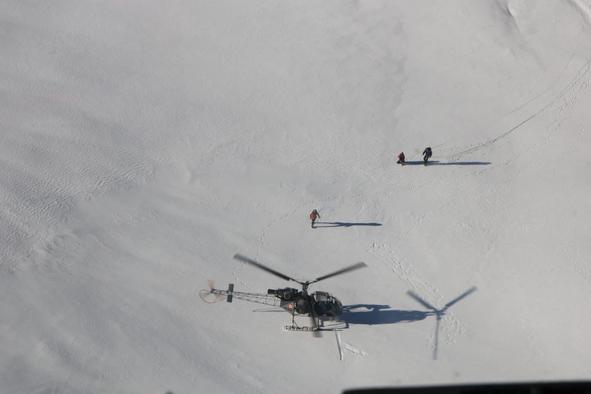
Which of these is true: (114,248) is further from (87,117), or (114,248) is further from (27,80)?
(27,80)

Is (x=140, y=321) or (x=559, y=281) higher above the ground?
(x=559, y=281)

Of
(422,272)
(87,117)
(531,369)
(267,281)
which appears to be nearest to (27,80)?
(87,117)

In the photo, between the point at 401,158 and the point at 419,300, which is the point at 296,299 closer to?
the point at 419,300

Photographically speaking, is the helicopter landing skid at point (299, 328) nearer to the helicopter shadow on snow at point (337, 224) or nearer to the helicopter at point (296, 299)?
the helicopter at point (296, 299)

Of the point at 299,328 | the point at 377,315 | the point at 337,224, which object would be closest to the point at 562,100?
the point at 337,224

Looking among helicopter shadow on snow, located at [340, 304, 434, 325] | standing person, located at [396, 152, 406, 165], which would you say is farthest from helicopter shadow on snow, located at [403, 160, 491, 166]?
helicopter shadow on snow, located at [340, 304, 434, 325]

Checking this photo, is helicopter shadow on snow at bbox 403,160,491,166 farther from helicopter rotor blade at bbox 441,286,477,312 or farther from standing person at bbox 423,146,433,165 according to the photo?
helicopter rotor blade at bbox 441,286,477,312

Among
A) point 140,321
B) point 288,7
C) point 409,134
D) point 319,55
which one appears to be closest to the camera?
point 140,321
